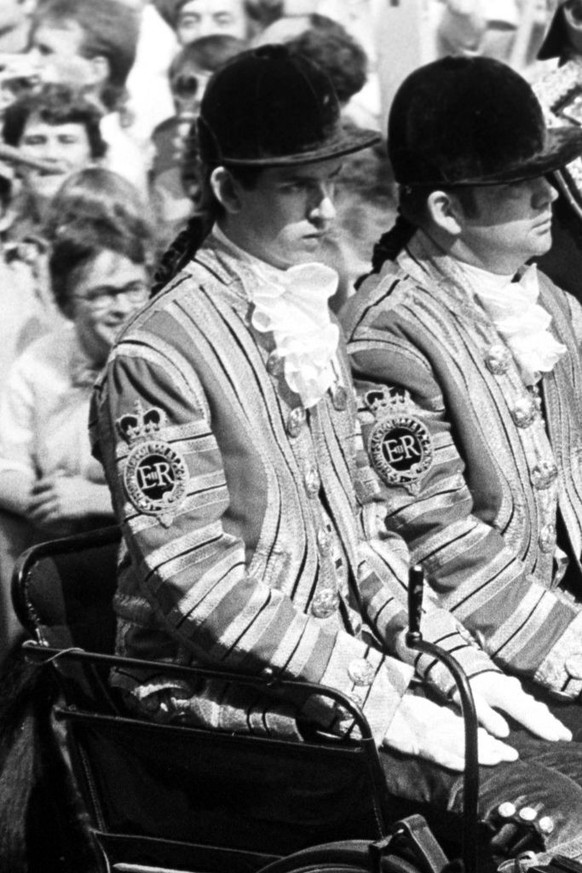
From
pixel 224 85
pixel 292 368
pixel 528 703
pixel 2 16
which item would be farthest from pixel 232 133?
pixel 528 703

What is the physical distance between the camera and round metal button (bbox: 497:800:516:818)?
313 cm

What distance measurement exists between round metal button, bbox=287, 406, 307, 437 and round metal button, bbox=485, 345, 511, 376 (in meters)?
0.50

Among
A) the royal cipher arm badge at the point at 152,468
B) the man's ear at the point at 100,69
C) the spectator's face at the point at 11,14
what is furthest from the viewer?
the man's ear at the point at 100,69

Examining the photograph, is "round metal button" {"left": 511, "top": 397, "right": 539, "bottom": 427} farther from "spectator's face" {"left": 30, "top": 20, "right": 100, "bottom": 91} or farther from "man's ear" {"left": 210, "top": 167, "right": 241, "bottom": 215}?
"spectator's face" {"left": 30, "top": 20, "right": 100, "bottom": 91}

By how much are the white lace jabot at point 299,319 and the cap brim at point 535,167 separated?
41 cm

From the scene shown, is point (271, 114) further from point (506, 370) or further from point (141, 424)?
point (506, 370)

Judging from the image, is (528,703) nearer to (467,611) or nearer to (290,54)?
(467,611)

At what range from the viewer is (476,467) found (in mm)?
3742

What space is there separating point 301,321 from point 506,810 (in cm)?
94

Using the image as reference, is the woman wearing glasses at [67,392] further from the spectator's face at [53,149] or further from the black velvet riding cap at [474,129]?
the black velvet riding cap at [474,129]

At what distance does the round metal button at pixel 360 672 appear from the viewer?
3.30 meters

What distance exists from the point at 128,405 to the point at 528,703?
0.90m

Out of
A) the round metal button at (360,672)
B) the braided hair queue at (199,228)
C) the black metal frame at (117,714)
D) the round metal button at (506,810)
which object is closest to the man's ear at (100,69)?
the braided hair queue at (199,228)

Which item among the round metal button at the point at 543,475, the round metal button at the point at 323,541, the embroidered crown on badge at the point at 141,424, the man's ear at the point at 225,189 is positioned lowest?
the round metal button at the point at 543,475
